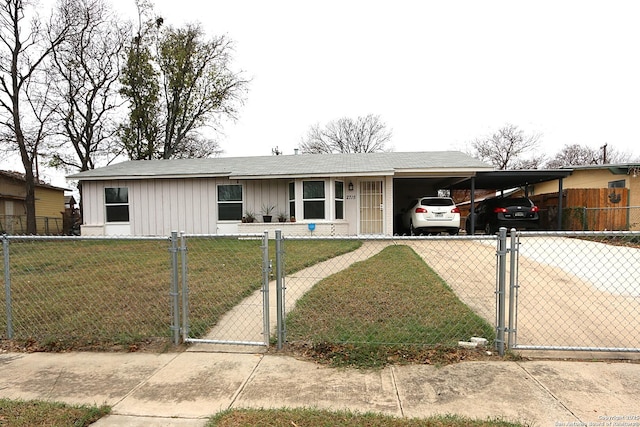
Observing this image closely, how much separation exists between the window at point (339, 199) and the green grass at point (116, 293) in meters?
3.88

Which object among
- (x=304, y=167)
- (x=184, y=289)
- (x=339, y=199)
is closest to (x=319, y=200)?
(x=339, y=199)

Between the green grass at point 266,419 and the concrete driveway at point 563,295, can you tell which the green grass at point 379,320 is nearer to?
the concrete driveway at point 563,295

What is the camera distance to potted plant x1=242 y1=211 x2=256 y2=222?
1449cm

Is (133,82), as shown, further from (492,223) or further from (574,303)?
(574,303)

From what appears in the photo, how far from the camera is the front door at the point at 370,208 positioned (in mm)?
14195

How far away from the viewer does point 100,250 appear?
10.7 m

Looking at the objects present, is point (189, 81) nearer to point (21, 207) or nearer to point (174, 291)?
point (21, 207)

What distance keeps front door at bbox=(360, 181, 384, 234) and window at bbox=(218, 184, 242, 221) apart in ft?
16.8

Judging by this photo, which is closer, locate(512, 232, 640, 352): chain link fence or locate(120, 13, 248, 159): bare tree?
locate(512, 232, 640, 352): chain link fence

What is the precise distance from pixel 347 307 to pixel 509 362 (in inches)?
80.6

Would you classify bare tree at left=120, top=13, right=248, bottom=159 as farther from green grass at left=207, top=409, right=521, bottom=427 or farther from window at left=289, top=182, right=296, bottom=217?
green grass at left=207, top=409, right=521, bottom=427

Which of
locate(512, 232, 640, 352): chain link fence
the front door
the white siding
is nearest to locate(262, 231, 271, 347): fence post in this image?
locate(512, 232, 640, 352): chain link fence

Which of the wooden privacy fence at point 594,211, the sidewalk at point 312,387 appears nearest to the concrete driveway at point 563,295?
the sidewalk at point 312,387

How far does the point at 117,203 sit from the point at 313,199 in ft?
28.5
